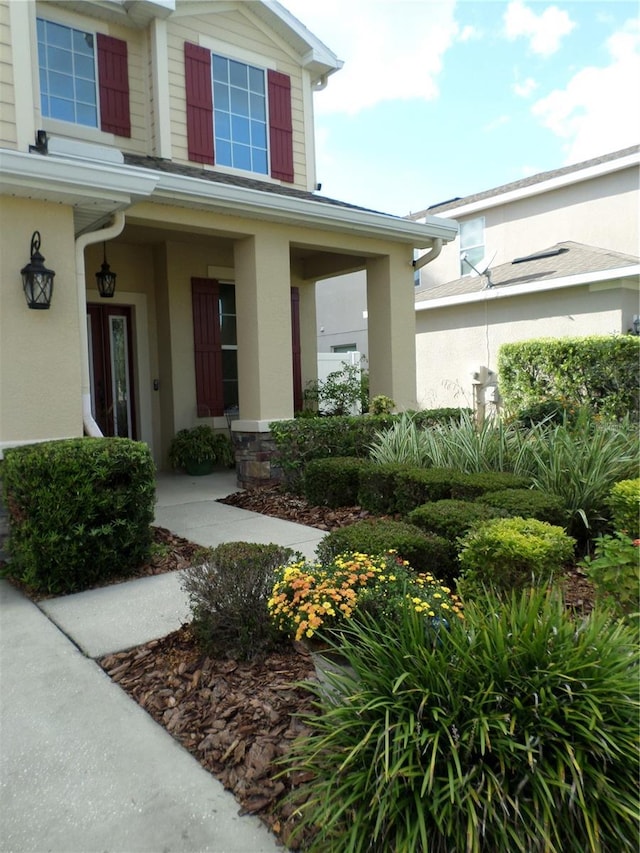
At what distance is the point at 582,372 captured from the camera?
37.2ft

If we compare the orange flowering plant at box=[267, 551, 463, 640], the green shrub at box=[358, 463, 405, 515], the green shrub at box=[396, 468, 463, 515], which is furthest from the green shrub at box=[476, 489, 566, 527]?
the orange flowering plant at box=[267, 551, 463, 640]

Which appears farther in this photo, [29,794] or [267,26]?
[267,26]

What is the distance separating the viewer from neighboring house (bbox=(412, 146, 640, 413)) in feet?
39.9

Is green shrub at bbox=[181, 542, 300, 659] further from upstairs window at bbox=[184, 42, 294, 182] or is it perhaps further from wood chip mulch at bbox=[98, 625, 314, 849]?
upstairs window at bbox=[184, 42, 294, 182]

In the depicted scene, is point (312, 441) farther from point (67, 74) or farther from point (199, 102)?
point (67, 74)

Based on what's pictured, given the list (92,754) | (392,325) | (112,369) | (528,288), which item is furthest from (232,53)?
(92,754)

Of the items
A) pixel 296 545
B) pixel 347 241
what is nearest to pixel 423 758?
pixel 296 545

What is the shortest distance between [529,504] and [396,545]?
49.5 inches

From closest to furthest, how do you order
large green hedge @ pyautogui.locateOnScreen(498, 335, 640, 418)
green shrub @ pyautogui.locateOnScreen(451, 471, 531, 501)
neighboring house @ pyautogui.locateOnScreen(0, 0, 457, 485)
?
1. green shrub @ pyautogui.locateOnScreen(451, 471, 531, 501)
2. neighboring house @ pyautogui.locateOnScreen(0, 0, 457, 485)
3. large green hedge @ pyautogui.locateOnScreen(498, 335, 640, 418)

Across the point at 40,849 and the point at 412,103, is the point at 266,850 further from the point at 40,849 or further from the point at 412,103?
the point at 412,103

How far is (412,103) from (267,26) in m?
5.81

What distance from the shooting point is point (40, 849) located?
1.99 m

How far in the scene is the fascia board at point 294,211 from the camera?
6.55 metres

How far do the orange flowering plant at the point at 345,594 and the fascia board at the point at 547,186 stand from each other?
13352 mm
